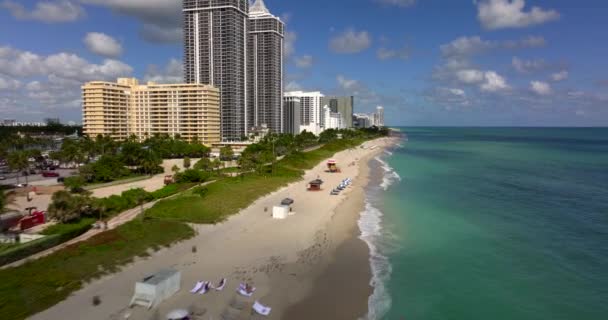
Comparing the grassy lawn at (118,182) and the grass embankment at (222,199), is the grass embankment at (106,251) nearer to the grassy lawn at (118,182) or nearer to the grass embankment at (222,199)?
the grass embankment at (222,199)

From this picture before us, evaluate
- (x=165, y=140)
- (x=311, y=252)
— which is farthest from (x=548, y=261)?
(x=165, y=140)

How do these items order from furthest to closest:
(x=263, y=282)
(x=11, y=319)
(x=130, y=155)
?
(x=130, y=155)
(x=263, y=282)
(x=11, y=319)

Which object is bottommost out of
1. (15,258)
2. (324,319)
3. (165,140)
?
(324,319)

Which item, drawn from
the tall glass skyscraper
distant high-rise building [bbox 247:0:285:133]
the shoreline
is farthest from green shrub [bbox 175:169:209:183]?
distant high-rise building [bbox 247:0:285:133]

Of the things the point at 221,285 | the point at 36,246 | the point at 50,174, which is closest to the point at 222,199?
the point at 36,246

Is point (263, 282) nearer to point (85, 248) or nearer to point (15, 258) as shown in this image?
point (85, 248)

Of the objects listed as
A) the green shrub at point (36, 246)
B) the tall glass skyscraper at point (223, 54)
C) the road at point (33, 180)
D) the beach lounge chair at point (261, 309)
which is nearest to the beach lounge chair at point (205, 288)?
the beach lounge chair at point (261, 309)
